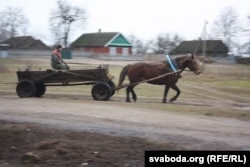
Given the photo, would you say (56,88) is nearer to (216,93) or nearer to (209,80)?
(216,93)

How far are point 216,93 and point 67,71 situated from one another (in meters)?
8.25

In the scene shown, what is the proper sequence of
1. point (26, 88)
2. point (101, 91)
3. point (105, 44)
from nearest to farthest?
point (101, 91) → point (26, 88) → point (105, 44)

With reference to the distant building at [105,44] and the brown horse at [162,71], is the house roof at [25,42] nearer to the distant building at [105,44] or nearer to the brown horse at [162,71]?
the distant building at [105,44]

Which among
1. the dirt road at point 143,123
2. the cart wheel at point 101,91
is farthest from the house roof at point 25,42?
the dirt road at point 143,123

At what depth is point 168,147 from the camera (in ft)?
26.5

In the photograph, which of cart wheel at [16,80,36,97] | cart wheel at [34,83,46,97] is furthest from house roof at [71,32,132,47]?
cart wheel at [16,80,36,97]

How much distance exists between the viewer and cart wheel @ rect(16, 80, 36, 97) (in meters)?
17.4

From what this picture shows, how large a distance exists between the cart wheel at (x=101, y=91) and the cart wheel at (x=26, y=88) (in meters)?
2.54

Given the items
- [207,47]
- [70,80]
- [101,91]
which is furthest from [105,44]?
[101,91]

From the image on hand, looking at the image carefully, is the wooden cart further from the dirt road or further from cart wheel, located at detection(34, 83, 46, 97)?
the dirt road

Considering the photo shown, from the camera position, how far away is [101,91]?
16.7 metres

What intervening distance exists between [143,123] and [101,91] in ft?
20.1

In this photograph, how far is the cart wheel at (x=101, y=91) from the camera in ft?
54.3

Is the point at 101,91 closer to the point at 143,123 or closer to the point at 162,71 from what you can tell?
the point at 162,71
